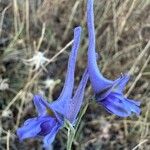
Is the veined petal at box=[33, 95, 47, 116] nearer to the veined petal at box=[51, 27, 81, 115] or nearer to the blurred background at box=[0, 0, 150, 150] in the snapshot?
the veined petal at box=[51, 27, 81, 115]

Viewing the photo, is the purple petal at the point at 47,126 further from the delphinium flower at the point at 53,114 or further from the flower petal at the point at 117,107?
the flower petal at the point at 117,107

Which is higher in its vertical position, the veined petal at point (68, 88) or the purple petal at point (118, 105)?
the veined petal at point (68, 88)

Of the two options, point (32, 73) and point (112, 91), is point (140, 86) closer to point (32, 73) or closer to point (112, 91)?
point (32, 73)

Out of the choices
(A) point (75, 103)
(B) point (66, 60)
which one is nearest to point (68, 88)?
(A) point (75, 103)

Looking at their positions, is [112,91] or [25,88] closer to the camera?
[112,91]

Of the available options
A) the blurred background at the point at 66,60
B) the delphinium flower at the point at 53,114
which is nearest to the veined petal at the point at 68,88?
the delphinium flower at the point at 53,114

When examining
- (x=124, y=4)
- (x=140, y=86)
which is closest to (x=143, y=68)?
(x=140, y=86)
